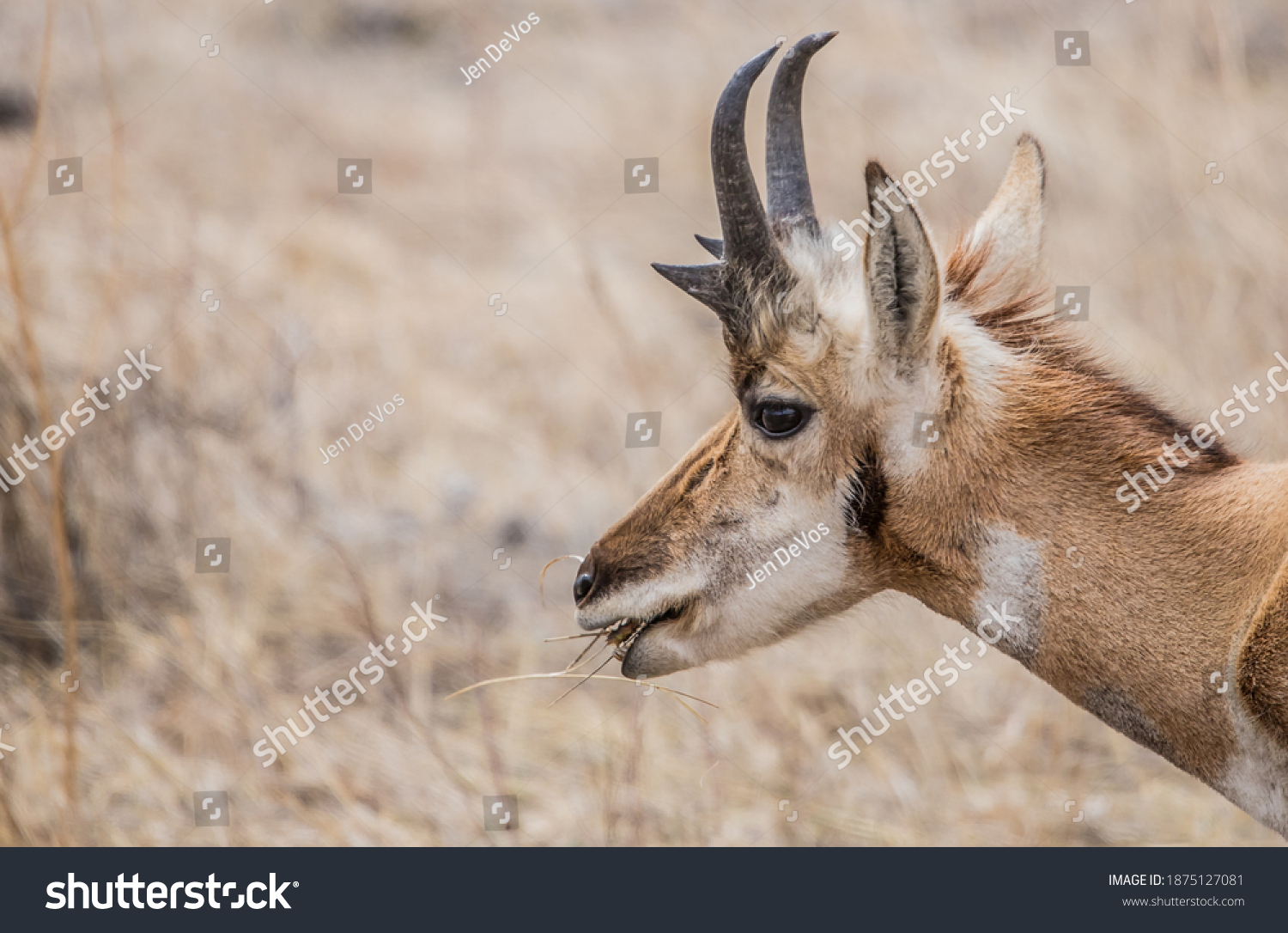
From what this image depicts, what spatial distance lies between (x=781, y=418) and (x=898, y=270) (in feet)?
1.94

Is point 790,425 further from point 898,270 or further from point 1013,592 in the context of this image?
point 1013,592

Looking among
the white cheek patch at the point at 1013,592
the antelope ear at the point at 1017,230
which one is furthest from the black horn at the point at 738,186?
the white cheek patch at the point at 1013,592

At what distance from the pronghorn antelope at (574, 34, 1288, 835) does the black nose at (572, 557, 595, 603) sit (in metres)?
0.02

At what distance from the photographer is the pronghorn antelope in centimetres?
307

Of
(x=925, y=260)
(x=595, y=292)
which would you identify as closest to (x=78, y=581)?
(x=595, y=292)

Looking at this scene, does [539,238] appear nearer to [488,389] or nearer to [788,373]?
[488,389]

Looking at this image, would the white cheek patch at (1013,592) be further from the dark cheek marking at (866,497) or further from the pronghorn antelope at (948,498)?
the dark cheek marking at (866,497)

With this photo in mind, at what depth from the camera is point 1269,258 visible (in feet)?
24.8

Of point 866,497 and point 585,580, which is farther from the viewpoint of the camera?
point 585,580

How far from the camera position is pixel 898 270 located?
316 centimetres

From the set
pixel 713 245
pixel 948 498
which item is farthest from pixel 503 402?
pixel 948 498

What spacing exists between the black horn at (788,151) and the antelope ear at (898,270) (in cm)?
59

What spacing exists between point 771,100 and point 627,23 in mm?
12676

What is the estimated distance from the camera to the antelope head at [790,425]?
3.32 meters
